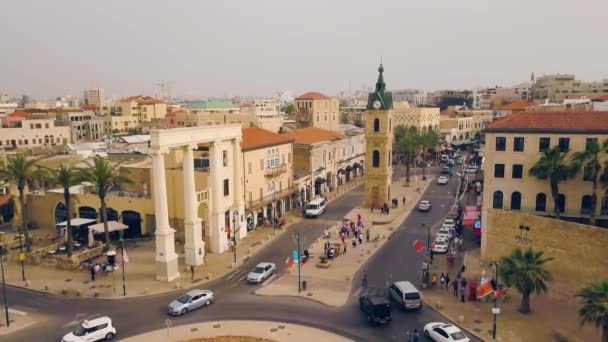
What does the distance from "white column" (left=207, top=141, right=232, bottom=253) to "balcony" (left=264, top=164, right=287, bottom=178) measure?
35.9ft

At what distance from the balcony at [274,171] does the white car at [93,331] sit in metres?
29.3

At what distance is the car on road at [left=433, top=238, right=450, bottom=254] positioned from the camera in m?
44.4

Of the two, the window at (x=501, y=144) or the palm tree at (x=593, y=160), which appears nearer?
the palm tree at (x=593, y=160)

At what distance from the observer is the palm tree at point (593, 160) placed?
36.2 m

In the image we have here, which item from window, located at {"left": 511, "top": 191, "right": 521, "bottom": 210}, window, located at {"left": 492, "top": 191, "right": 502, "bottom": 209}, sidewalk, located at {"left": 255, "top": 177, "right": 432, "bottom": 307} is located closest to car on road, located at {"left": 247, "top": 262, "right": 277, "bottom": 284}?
sidewalk, located at {"left": 255, "top": 177, "right": 432, "bottom": 307}

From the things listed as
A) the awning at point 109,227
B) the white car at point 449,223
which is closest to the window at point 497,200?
the white car at point 449,223

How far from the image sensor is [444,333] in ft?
89.4

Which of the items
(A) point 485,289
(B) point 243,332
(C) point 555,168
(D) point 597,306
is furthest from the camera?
(C) point 555,168

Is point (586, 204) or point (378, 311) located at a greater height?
point (586, 204)

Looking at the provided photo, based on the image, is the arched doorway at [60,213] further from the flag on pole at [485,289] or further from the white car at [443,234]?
the flag on pole at [485,289]

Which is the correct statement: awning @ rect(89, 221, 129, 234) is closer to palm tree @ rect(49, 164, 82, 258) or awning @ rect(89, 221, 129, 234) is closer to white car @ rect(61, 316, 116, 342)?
palm tree @ rect(49, 164, 82, 258)

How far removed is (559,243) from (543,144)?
9.21 metres

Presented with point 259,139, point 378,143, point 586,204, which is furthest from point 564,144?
point 259,139

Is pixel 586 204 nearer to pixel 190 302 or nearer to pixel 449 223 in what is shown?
pixel 449 223
